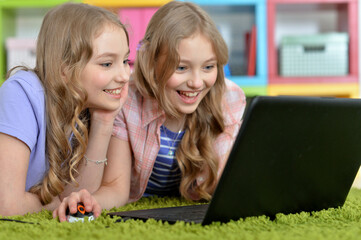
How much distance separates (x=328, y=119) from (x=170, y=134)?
66 centimetres

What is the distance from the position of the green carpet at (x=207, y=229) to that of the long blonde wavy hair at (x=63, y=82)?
268mm

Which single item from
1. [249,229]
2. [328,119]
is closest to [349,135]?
[328,119]

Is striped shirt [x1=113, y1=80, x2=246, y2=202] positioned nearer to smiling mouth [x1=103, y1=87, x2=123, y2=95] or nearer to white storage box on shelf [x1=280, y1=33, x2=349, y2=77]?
smiling mouth [x1=103, y1=87, x2=123, y2=95]

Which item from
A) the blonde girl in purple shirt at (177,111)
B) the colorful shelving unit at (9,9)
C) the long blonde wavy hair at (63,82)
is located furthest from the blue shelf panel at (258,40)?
the long blonde wavy hair at (63,82)

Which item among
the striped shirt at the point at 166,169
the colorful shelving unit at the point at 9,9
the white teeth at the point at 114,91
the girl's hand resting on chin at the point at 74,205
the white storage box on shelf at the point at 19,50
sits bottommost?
the striped shirt at the point at 166,169

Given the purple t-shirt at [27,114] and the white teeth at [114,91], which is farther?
the white teeth at [114,91]

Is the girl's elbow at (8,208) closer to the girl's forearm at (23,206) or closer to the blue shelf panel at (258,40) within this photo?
the girl's forearm at (23,206)

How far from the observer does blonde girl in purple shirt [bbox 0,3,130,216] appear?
3.43 feet

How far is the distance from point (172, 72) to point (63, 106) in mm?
281

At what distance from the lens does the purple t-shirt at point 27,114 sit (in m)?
1.04

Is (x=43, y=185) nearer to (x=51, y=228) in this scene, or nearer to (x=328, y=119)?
(x=51, y=228)

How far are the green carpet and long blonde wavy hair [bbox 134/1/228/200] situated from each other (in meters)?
0.47

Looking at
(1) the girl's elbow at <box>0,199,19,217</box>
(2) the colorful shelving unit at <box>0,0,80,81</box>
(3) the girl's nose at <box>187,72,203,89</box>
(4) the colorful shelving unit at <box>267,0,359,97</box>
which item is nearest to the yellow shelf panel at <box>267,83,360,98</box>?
(4) the colorful shelving unit at <box>267,0,359,97</box>

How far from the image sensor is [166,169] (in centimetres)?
139
